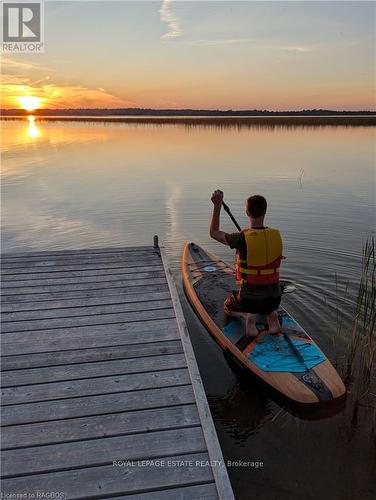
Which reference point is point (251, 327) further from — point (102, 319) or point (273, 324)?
point (102, 319)

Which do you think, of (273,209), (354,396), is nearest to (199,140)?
(273,209)

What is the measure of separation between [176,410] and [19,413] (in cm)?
139

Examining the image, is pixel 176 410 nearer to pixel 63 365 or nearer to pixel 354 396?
pixel 63 365

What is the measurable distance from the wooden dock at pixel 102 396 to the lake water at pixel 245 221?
1077 mm

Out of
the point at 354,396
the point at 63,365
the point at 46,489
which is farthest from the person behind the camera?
the point at 354,396

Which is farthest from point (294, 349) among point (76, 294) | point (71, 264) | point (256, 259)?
point (71, 264)

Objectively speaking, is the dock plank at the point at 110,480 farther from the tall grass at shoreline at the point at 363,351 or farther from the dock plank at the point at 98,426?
the tall grass at shoreline at the point at 363,351

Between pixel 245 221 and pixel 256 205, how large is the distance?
8057 millimetres

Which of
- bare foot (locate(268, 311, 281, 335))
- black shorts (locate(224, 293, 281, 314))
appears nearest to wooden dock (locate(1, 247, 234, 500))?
black shorts (locate(224, 293, 281, 314))

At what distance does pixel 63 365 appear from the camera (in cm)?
435

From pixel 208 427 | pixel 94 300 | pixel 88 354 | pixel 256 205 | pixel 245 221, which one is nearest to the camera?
pixel 208 427

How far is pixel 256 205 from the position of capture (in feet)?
15.8

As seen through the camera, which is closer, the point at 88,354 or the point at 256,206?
the point at 88,354

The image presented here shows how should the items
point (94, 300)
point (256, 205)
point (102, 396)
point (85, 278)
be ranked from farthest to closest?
point (85, 278) < point (94, 300) < point (256, 205) < point (102, 396)
